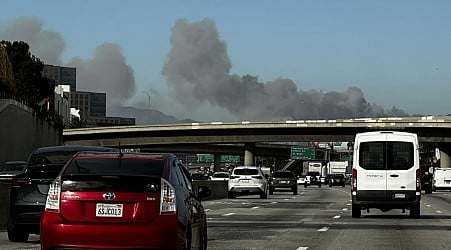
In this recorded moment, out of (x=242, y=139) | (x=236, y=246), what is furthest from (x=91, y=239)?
(x=242, y=139)

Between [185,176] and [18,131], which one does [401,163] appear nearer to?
[185,176]

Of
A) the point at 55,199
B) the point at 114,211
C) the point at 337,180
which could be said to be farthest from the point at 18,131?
the point at 337,180

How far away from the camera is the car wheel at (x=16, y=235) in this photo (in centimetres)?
1923

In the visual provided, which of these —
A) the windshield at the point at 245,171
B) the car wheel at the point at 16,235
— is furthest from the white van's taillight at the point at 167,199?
the windshield at the point at 245,171

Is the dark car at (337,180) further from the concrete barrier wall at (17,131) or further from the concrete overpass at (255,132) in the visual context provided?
the concrete barrier wall at (17,131)

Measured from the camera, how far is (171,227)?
1248 cm

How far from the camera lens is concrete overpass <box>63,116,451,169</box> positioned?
289 feet

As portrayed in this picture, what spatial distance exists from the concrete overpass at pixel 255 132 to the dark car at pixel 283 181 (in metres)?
22.1

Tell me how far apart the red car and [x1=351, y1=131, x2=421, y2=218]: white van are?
17690mm

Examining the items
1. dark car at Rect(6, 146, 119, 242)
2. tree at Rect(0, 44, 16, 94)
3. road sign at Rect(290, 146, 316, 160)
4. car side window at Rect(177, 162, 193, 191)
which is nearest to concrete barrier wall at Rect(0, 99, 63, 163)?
tree at Rect(0, 44, 16, 94)

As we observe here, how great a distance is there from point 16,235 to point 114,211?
7.42 metres

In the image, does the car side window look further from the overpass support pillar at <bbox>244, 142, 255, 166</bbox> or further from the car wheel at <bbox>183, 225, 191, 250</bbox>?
the overpass support pillar at <bbox>244, 142, 255, 166</bbox>

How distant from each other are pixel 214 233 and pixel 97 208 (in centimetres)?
982

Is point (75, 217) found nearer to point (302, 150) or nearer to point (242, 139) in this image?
point (242, 139)
